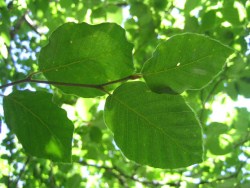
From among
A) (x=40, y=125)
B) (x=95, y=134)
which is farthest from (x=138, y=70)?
(x=40, y=125)

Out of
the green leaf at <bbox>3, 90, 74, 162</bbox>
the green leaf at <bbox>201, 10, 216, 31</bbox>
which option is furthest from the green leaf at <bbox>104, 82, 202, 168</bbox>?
the green leaf at <bbox>201, 10, 216, 31</bbox>

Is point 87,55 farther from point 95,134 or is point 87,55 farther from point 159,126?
point 95,134

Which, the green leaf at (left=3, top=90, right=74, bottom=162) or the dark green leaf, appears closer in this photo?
the green leaf at (left=3, top=90, right=74, bottom=162)

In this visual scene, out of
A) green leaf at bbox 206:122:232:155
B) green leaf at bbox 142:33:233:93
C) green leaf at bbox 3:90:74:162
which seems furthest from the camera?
green leaf at bbox 206:122:232:155

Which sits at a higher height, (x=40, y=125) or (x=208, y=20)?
(x=208, y=20)

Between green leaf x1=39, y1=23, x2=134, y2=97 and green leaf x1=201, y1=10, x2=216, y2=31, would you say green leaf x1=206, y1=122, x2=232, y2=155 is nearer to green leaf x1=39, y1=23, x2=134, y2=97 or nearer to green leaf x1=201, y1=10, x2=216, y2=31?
green leaf x1=201, y1=10, x2=216, y2=31

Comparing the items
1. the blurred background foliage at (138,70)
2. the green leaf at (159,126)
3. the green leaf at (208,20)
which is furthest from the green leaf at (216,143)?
the green leaf at (159,126)
